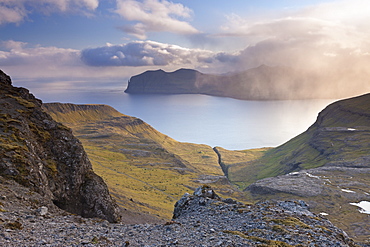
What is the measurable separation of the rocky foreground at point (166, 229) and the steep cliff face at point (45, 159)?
4.20 m

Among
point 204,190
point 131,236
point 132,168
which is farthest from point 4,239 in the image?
point 132,168

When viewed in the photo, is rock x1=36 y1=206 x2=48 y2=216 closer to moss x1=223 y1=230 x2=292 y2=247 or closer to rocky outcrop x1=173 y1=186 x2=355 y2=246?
rocky outcrop x1=173 y1=186 x2=355 y2=246

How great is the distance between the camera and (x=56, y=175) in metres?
39.9

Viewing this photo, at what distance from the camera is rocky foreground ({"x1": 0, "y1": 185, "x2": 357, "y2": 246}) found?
2217 centimetres

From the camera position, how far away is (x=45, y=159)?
4044 centimetres

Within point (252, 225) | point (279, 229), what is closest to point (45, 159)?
point (252, 225)

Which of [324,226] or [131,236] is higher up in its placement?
[131,236]

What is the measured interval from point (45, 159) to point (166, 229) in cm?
2192

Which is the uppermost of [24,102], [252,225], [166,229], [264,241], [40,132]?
[24,102]

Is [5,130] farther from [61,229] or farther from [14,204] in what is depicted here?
[61,229]

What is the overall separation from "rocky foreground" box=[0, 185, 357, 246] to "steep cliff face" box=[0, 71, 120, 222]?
420 centimetres

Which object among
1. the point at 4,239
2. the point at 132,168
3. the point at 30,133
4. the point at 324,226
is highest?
the point at 30,133

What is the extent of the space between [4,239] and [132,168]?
183 metres

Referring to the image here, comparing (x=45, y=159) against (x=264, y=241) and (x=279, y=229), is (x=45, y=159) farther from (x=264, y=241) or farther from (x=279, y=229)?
(x=279, y=229)
